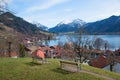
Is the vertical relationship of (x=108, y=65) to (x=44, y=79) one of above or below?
below

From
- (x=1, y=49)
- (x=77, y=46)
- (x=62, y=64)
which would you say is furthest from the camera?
(x=1, y=49)

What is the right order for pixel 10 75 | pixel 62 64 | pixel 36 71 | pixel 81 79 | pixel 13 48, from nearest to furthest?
pixel 81 79 → pixel 10 75 → pixel 36 71 → pixel 62 64 → pixel 13 48

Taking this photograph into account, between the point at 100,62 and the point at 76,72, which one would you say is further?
the point at 100,62

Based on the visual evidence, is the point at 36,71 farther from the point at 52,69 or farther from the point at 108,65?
the point at 108,65

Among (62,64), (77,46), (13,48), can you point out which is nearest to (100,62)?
(77,46)

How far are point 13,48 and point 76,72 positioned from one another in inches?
1912

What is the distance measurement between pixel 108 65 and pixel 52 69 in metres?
38.6

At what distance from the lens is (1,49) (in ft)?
173

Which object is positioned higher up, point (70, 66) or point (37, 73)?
point (70, 66)

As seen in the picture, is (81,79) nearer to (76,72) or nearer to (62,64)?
(76,72)

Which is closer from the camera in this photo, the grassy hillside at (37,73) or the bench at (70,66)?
the grassy hillside at (37,73)

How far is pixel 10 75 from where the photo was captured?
1866 cm

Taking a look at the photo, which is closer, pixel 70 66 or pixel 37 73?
pixel 37 73

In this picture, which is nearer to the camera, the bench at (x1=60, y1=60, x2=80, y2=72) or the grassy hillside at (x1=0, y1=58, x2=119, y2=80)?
the grassy hillside at (x1=0, y1=58, x2=119, y2=80)
